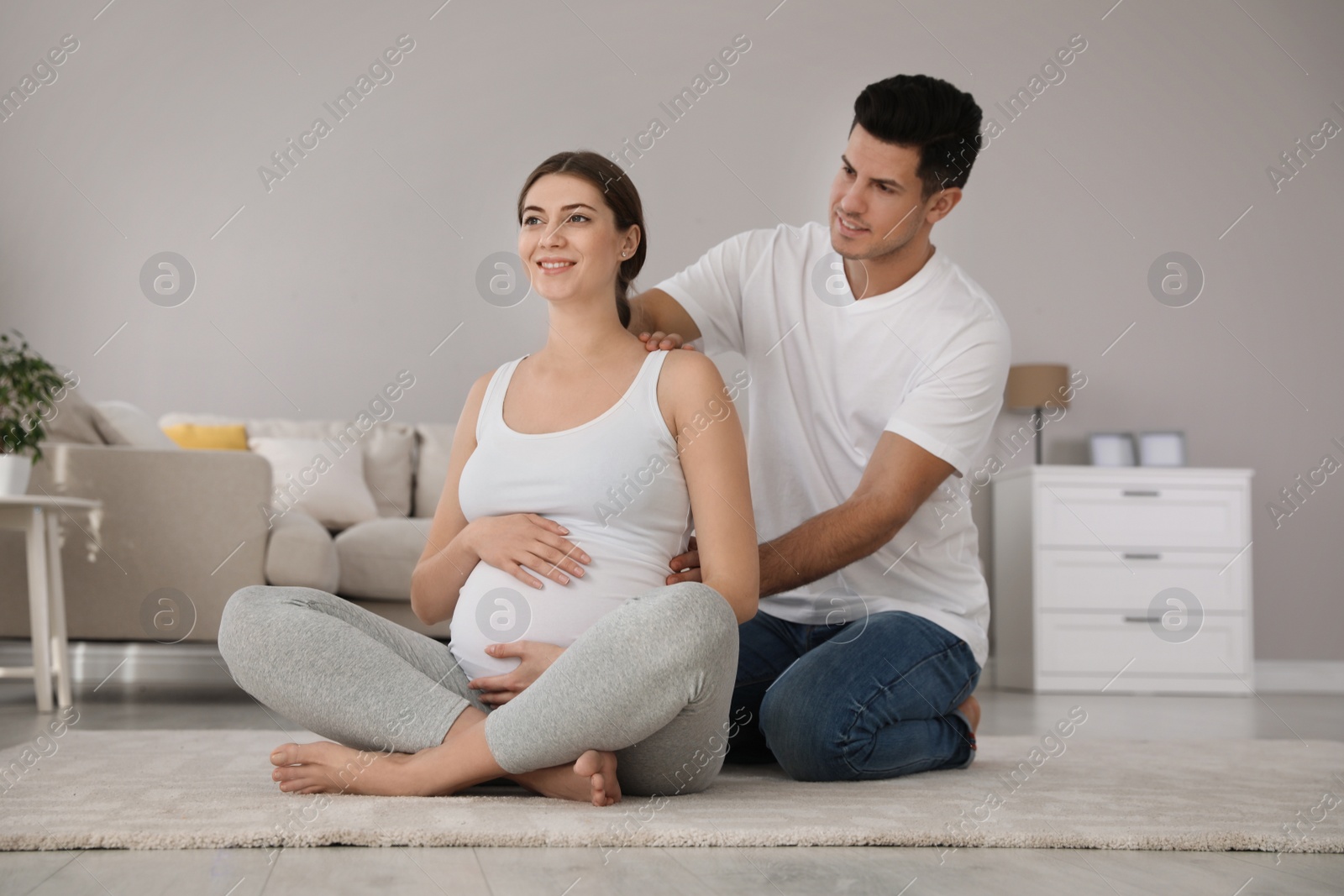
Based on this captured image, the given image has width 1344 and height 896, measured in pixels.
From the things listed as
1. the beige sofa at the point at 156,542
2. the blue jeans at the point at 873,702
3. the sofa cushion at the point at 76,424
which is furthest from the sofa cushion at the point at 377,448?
the blue jeans at the point at 873,702

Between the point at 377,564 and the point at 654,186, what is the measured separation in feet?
6.38

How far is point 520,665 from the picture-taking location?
1.35m

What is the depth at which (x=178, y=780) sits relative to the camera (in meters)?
1.51

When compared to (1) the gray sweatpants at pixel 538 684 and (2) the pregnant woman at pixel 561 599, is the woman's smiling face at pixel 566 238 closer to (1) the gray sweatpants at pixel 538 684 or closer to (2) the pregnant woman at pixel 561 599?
(2) the pregnant woman at pixel 561 599

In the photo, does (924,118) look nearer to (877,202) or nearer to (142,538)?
(877,202)

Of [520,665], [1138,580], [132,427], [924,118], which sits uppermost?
[924,118]

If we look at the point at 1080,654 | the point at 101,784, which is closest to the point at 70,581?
the point at 101,784

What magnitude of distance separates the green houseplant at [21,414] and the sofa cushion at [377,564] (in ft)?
2.81

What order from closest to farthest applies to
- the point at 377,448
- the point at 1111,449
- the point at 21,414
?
the point at 21,414, the point at 377,448, the point at 1111,449

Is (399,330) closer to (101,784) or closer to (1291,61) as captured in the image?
(101,784)

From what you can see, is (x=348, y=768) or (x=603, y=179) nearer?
(x=348, y=768)

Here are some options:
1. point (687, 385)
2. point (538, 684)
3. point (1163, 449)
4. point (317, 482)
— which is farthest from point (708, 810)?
point (1163, 449)

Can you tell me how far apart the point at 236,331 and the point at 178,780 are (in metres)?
3.06

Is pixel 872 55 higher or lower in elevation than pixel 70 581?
higher
